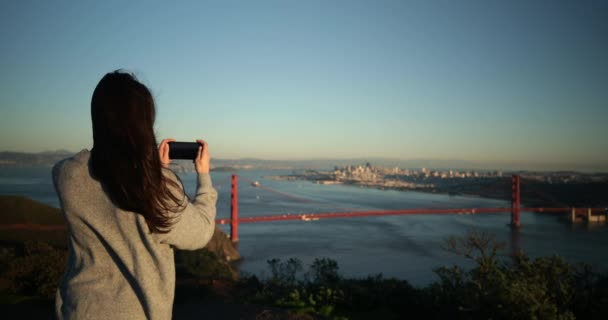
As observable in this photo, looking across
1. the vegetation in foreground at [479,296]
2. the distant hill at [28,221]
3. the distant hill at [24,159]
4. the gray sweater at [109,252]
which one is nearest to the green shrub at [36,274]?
the vegetation in foreground at [479,296]

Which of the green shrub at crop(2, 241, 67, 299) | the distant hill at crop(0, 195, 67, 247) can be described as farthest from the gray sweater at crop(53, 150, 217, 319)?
the distant hill at crop(0, 195, 67, 247)

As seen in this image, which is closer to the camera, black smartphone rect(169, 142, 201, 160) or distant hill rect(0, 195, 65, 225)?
black smartphone rect(169, 142, 201, 160)

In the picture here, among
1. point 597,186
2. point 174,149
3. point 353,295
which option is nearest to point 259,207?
point 597,186

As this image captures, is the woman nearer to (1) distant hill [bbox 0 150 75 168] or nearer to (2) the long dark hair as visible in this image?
(2) the long dark hair

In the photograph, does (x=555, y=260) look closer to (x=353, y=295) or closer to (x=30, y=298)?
(x=353, y=295)

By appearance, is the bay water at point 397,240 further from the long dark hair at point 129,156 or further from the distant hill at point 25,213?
the long dark hair at point 129,156

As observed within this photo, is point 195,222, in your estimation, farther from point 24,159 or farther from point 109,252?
point 24,159
